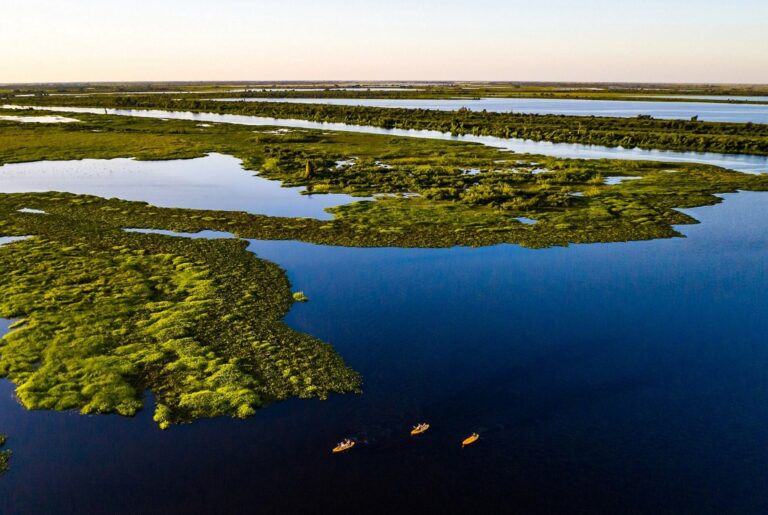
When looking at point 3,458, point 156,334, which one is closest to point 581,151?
point 156,334

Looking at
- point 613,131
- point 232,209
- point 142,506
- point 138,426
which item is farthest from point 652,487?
point 613,131

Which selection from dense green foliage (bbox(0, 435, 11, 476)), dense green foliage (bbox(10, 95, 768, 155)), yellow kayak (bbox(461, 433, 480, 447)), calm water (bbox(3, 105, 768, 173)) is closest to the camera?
dense green foliage (bbox(0, 435, 11, 476))

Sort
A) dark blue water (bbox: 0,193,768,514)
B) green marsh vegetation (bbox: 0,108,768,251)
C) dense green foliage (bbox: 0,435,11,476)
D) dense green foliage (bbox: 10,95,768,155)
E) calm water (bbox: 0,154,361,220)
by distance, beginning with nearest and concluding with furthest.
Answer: dark blue water (bbox: 0,193,768,514) → dense green foliage (bbox: 0,435,11,476) → green marsh vegetation (bbox: 0,108,768,251) → calm water (bbox: 0,154,361,220) → dense green foliage (bbox: 10,95,768,155)

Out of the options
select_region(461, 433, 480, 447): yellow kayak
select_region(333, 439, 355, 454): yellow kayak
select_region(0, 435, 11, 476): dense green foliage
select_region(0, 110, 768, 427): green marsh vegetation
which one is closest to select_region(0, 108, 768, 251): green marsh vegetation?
select_region(0, 110, 768, 427): green marsh vegetation

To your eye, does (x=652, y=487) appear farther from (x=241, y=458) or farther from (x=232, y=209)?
(x=232, y=209)

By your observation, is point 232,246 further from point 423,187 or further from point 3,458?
point 423,187

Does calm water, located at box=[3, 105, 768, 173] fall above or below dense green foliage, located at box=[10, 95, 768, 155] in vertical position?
below

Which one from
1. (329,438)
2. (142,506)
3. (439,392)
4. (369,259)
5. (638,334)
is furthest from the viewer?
(369,259)

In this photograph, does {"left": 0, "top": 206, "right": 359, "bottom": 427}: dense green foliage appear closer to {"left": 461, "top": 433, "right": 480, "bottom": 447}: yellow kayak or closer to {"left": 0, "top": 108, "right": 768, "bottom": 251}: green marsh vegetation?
{"left": 461, "top": 433, "right": 480, "bottom": 447}: yellow kayak
